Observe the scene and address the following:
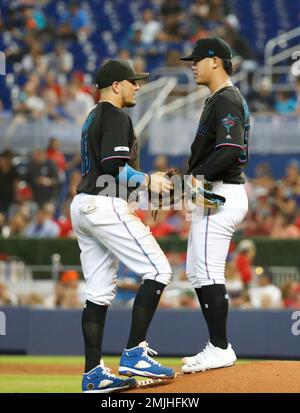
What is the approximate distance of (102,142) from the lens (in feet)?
21.0

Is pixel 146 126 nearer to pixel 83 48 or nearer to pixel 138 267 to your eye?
pixel 83 48

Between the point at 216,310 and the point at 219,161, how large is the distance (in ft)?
3.44

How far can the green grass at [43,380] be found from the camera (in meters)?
7.58

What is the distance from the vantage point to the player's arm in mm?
6672

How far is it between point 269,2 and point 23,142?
6841 millimetres

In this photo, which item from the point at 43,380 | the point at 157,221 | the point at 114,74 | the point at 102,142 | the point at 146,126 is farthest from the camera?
the point at 146,126

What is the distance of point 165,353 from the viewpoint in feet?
39.5

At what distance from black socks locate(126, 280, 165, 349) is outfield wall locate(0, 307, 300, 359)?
5.23 m

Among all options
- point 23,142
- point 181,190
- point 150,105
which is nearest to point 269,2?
point 150,105

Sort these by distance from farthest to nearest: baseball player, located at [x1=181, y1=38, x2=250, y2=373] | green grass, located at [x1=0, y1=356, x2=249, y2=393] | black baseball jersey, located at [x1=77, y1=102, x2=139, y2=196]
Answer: green grass, located at [x1=0, y1=356, x2=249, y2=393] < baseball player, located at [x1=181, y1=38, x2=250, y2=373] < black baseball jersey, located at [x1=77, y1=102, x2=139, y2=196]

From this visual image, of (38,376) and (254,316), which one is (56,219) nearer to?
(254,316)

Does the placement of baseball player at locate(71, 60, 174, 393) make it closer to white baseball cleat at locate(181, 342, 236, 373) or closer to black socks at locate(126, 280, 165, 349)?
black socks at locate(126, 280, 165, 349)

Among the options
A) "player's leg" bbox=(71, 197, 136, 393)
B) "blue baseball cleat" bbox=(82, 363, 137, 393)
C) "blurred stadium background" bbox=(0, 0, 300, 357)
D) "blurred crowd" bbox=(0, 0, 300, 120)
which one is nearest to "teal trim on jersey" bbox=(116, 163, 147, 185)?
"player's leg" bbox=(71, 197, 136, 393)

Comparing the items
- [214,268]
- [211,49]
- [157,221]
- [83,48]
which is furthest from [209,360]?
[83,48]
